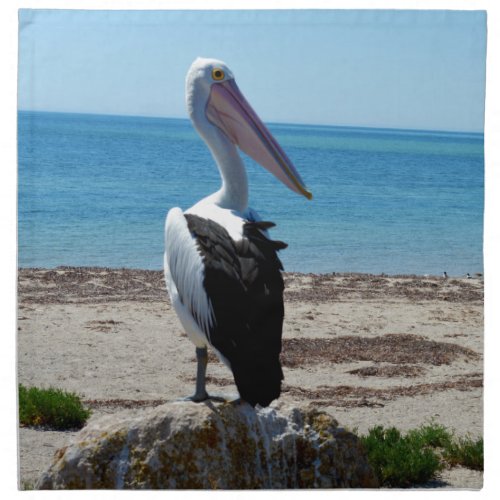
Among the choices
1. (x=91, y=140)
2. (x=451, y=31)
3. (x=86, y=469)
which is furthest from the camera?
(x=91, y=140)

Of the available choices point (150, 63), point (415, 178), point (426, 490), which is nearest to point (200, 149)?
point (150, 63)

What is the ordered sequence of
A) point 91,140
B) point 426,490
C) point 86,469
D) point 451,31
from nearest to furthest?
point 86,469
point 426,490
point 451,31
point 91,140

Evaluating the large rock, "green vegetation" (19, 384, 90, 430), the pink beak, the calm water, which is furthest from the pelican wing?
"green vegetation" (19, 384, 90, 430)

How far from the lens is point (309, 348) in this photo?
238 inches

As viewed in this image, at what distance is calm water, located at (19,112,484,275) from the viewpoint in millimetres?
5680

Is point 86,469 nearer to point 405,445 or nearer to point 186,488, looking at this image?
point 186,488

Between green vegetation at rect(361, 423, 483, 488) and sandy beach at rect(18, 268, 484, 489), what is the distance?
9cm

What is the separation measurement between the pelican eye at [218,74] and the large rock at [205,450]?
1.83 meters

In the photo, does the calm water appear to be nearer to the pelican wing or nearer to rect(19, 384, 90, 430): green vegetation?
rect(19, 384, 90, 430): green vegetation

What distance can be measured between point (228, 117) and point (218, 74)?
0.25m

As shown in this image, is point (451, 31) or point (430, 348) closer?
point (451, 31)

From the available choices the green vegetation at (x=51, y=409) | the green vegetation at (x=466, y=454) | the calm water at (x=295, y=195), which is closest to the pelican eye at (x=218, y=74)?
the calm water at (x=295, y=195)

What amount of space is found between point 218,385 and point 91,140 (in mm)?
1867

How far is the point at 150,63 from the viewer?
18.6ft
